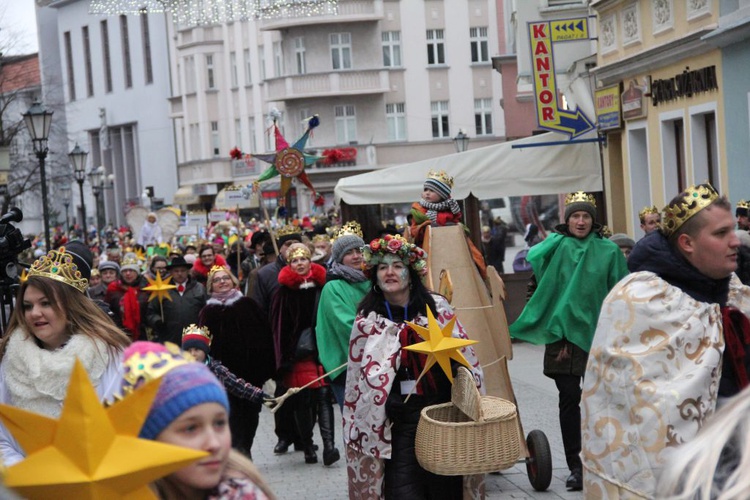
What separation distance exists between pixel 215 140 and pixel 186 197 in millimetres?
3550

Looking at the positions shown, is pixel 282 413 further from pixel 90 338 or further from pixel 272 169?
pixel 272 169

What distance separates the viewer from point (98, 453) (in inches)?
111

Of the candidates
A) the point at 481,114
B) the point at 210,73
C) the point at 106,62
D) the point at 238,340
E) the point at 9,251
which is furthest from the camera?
the point at 106,62

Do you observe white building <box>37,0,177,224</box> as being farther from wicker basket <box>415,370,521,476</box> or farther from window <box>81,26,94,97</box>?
wicker basket <box>415,370,521,476</box>

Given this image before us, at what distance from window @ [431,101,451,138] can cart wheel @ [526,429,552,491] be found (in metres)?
51.9

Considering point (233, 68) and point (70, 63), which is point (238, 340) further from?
point (70, 63)

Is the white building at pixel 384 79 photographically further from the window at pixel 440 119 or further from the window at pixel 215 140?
the window at pixel 215 140

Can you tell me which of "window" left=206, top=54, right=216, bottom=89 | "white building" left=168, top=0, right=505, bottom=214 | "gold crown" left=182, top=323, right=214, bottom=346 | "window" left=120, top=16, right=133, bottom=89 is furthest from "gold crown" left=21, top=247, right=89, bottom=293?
"window" left=120, top=16, right=133, bottom=89

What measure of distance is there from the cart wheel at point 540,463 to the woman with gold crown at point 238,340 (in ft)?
7.55

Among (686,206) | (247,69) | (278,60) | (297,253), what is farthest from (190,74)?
(686,206)

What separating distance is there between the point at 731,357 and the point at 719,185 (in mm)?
12061

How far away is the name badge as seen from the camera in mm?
7160

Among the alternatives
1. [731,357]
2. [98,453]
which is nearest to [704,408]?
[731,357]

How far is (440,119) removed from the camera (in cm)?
6103
